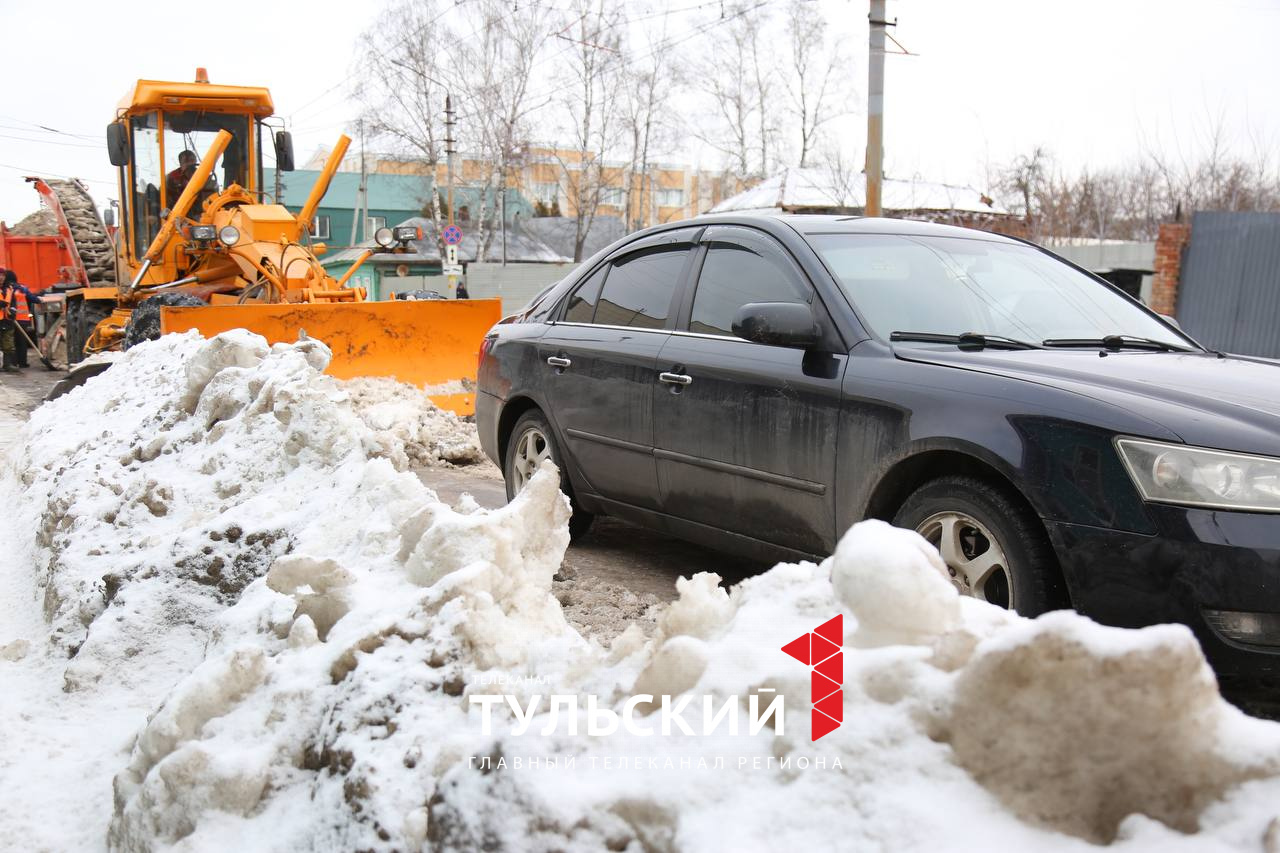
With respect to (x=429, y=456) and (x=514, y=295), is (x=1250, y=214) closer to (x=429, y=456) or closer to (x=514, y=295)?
(x=429, y=456)

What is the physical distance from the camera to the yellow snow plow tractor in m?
10.4

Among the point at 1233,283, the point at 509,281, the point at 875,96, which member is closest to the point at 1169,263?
the point at 1233,283

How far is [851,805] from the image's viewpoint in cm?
165

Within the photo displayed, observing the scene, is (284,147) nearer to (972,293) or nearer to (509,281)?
(972,293)

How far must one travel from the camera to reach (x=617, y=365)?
16.0ft

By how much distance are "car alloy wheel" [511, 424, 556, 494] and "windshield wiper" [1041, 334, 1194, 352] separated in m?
2.43

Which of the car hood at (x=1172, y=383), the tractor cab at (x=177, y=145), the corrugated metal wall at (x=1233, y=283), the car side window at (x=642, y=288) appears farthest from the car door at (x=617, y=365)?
the corrugated metal wall at (x=1233, y=283)

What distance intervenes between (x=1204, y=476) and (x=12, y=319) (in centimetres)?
2041

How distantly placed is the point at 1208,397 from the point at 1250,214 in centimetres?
1516

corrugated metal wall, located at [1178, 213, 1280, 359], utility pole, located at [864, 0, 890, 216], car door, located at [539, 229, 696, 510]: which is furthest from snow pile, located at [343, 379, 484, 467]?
corrugated metal wall, located at [1178, 213, 1280, 359]

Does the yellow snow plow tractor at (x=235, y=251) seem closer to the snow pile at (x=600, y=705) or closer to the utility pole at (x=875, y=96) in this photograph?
the utility pole at (x=875, y=96)

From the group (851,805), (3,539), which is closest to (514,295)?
(3,539)

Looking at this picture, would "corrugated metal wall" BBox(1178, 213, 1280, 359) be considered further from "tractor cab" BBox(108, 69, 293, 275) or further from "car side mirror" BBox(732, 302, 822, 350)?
"car side mirror" BBox(732, 302, 822, 350)

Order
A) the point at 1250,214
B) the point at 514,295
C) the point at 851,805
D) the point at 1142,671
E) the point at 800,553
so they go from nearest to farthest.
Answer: the point at 1142,671, the point at 851,805, the point at 800,553, the point at 1250,214, the point at 514,295
